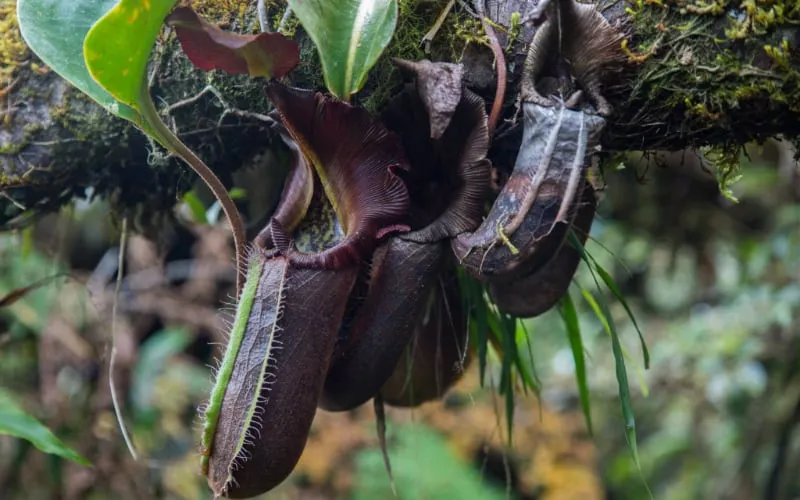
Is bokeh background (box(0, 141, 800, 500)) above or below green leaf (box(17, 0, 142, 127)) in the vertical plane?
below

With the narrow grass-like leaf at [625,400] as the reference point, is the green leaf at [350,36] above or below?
above

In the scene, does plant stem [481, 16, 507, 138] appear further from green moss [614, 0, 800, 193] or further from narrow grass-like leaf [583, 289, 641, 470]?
narrow grass-like leaf [583, 289, 641, 470]

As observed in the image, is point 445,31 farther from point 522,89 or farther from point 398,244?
point 398,244

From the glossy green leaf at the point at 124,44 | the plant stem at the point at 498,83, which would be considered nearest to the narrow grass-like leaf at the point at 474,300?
the plant stem at the point at 498,83

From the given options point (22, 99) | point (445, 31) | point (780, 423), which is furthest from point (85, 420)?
point (780, 423)

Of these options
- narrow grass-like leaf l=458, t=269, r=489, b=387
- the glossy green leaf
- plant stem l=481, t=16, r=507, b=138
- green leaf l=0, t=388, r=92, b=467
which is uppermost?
the glossy green leaf

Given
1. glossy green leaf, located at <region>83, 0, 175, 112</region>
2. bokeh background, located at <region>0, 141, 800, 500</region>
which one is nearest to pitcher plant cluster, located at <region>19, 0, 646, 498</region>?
glossy green leaf, located at <region>83, 0, 175, 112</region>

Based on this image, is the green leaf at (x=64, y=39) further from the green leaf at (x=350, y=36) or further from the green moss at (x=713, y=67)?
the green moss at (x=713, y=67)
